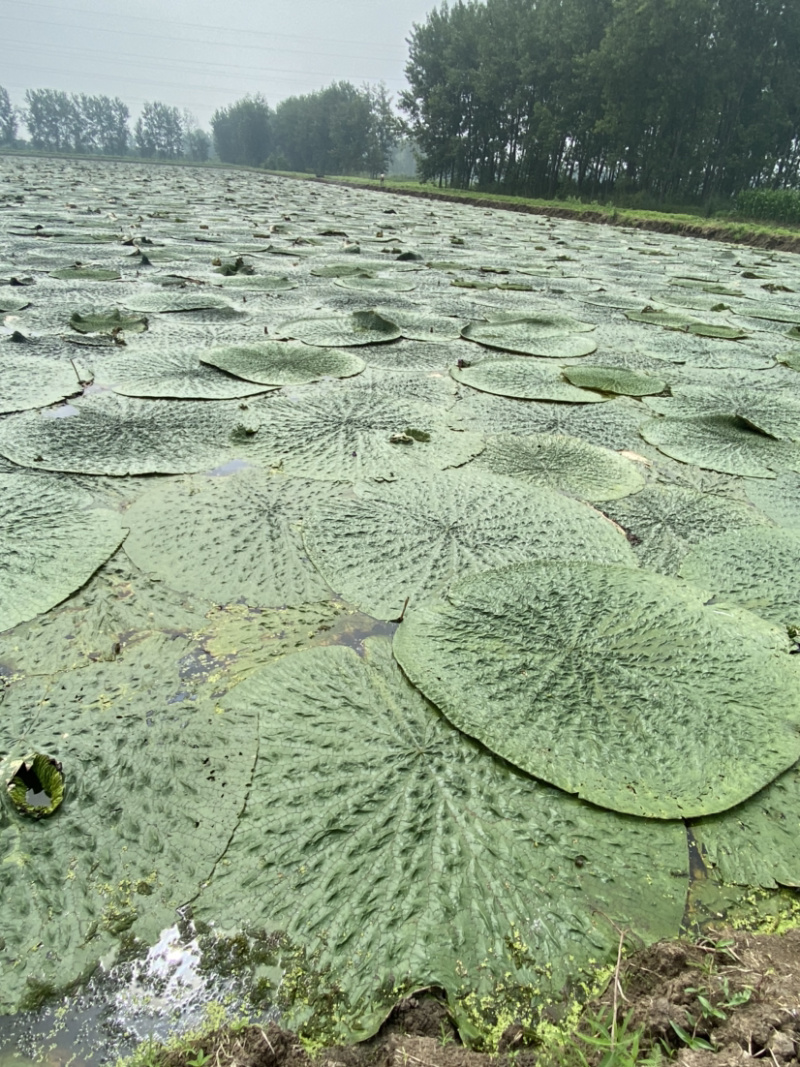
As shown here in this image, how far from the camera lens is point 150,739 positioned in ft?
2.68

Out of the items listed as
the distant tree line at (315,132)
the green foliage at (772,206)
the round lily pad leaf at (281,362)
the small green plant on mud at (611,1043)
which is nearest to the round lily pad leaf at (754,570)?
the small green plant on mud at (611,1043)

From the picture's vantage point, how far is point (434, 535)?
1314 millimetres

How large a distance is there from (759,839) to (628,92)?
78.6 feet

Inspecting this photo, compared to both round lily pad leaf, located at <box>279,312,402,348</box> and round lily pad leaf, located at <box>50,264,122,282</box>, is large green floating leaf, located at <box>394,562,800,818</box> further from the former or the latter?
round lily pad leaf, located at <box>50,264,122,282</box>

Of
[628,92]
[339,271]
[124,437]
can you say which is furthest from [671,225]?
[124,437]

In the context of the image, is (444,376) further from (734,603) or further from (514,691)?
(514,691)

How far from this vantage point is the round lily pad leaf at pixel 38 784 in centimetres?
69

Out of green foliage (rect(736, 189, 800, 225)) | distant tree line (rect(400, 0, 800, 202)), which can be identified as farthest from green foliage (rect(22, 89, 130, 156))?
green foliage (rect(736, 189, 800, 225))

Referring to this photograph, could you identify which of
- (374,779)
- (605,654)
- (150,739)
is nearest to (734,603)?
(605,654)

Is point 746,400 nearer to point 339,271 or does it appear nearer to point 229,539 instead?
point 229,539

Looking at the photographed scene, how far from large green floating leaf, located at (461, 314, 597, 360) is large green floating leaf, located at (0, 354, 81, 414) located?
69.9 inches

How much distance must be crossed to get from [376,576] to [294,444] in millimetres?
704

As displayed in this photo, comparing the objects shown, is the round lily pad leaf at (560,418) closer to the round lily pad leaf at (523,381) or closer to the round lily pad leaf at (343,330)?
the round lily pad leaf at (523,381)

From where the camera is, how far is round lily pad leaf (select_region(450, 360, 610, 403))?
7.27 ft
